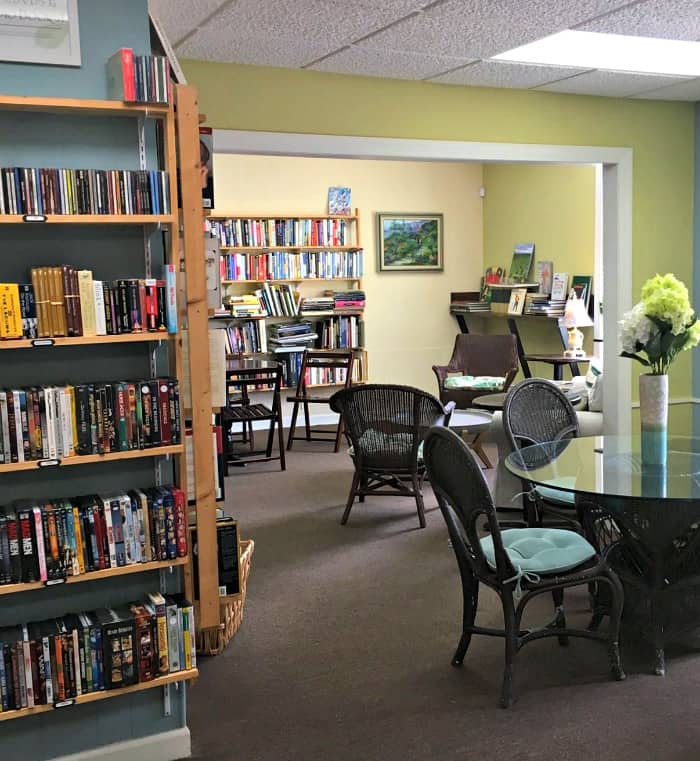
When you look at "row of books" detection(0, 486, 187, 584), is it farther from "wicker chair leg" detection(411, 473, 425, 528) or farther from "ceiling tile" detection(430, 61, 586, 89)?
"ceiling tile" detection(430, 61, 586, 89)

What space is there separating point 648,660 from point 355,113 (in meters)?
3.28

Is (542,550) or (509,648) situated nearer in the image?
(509,648)

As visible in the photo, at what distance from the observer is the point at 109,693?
103 inches

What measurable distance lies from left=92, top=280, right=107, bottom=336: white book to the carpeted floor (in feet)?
4.53

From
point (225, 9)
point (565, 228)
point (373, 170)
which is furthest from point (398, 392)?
point (373, 170)

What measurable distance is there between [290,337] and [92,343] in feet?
18.7

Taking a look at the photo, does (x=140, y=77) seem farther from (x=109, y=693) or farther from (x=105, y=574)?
(x=109, y=693)

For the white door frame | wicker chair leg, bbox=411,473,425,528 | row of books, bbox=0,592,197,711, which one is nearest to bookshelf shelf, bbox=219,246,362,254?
the white door frame

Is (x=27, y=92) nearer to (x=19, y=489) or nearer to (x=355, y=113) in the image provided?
(x=19, y=489)

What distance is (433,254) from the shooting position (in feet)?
29.6

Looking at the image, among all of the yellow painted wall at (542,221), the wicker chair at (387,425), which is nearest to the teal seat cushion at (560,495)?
the wicker chair at (387,425)

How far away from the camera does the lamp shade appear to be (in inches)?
280

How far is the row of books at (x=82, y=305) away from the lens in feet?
7.89

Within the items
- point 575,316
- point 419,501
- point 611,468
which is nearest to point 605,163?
point 575,316
